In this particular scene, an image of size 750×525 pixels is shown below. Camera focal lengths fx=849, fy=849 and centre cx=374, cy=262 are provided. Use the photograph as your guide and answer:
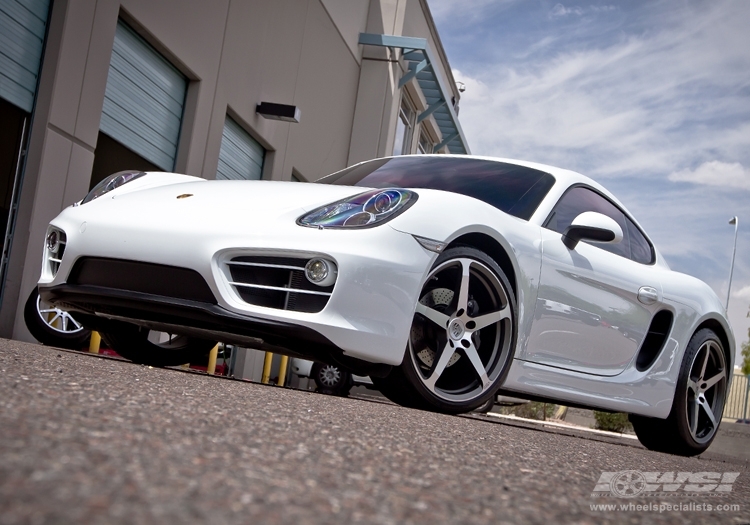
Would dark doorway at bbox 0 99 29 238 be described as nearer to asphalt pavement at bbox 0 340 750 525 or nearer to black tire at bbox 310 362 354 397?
asphalt pavement at bbox 0 340 750 525

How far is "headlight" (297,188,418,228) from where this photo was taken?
3.28m

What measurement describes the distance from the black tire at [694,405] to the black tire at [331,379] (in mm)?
7216

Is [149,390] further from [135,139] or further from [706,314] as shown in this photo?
[135,139]

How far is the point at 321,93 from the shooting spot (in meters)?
14.3

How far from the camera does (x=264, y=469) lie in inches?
56.9

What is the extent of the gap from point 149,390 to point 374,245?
1.12 metres

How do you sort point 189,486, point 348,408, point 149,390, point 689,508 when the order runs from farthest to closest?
1. point 348,408
2. point 149,390
3. point 689,508
4. point 189,486

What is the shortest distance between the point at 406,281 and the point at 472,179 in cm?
126

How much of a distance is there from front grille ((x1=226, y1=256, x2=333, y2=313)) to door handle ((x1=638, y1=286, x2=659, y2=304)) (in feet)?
6.99

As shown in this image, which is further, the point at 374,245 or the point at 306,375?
the point at 306,375

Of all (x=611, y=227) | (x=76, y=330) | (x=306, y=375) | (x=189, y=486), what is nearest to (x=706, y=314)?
(x=611, y=227)

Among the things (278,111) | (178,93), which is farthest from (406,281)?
(278,111)

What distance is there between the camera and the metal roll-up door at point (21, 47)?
633cm

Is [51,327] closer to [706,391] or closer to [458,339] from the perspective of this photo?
[458,339]
